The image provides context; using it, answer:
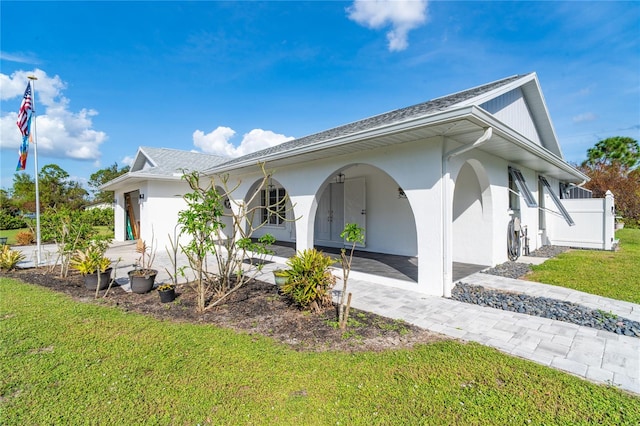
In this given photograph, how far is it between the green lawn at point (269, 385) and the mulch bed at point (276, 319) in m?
0.26

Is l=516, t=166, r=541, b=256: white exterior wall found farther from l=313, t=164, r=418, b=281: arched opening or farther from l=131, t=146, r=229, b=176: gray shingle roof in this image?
l=131, t=146, r=229, b=176: gray shingle roof

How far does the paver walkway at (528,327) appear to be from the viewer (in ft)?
10.0

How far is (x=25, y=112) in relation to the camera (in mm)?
8906

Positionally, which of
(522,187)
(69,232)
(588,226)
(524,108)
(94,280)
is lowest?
(94,280)

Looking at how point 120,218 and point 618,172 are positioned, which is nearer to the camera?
point 120,218

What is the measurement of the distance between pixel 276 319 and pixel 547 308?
4.37 metres

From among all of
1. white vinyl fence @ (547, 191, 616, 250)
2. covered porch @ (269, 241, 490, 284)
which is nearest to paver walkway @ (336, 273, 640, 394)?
covered porch @ (269, 241, 490, 284)

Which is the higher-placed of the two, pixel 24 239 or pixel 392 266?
pixel 24 239

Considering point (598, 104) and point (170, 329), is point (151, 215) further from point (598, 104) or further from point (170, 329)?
point (598, 104)

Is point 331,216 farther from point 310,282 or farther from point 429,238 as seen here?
point 310,282

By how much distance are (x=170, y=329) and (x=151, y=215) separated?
9054 millimetres

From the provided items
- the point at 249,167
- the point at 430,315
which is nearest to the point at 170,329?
the point at 430,315

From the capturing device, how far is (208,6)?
8.02 metres

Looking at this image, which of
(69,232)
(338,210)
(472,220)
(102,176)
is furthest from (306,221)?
(102,176)
